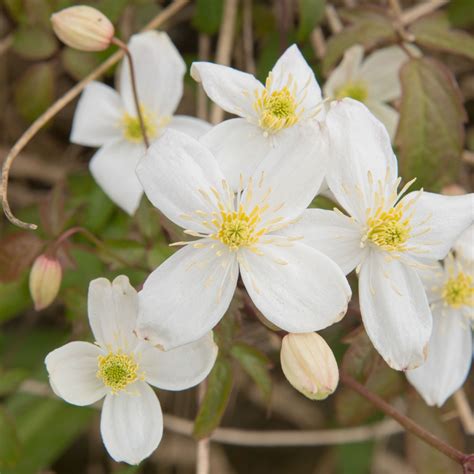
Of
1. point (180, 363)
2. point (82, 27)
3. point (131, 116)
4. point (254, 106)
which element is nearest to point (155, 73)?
point (131, 116)

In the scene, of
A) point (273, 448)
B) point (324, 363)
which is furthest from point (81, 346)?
point (273, 448)

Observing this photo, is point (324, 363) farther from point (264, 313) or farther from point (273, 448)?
point (273, 448)

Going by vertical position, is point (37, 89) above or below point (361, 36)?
below

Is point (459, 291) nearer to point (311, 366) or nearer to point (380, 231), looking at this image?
point (380, 231)

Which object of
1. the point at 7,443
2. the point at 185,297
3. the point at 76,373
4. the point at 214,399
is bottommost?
the point at 7,443

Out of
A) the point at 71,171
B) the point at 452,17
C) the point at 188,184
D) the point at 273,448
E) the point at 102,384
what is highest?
the point at 188,184

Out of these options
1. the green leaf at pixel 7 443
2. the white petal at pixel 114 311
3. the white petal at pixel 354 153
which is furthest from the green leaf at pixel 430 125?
the green leaf at pixel 7 443

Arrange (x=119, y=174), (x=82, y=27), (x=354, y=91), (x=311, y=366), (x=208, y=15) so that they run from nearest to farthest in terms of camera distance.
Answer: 1. (x=311, y=366)
2. (x=82, y=27)
3. (x=119, y=174)
4. (x=354, y=91)
5. (x=208, y=15)
